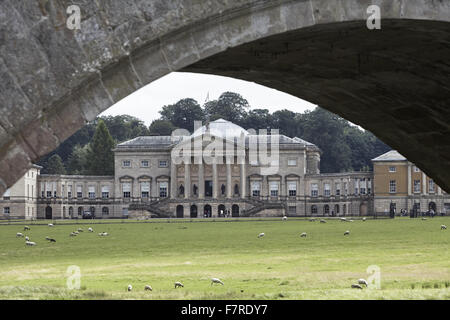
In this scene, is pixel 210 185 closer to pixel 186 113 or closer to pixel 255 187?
pixel 255 187

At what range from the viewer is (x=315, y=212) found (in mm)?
103688

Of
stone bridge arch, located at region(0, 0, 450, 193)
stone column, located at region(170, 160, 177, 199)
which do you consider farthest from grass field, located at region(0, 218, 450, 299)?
stone column, located at region(170, 160, 177, 199)

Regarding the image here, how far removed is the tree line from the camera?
125062mm

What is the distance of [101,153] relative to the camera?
362 ft

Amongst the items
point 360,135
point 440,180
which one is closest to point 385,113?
point 440,180

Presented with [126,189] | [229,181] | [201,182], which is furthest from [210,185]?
[126,189]

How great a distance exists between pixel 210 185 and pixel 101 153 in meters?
17.2

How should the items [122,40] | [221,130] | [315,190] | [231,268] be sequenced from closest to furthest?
[122,40] → [231,268] → [315,190] → [221,130]

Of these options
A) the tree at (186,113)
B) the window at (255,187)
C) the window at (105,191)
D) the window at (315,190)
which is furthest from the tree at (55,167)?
the window at (315,190)

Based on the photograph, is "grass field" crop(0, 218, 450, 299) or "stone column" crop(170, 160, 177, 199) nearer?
"grass field" crop(0, 218, 450, 299)

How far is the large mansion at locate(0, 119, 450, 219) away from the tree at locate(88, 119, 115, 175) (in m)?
4.47

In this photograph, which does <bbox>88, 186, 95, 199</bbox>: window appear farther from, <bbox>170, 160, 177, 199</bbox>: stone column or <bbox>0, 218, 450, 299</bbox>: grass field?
<bbox>0, 218, 450, 299</bbox>: grass field

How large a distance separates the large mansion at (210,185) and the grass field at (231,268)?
62528mm
